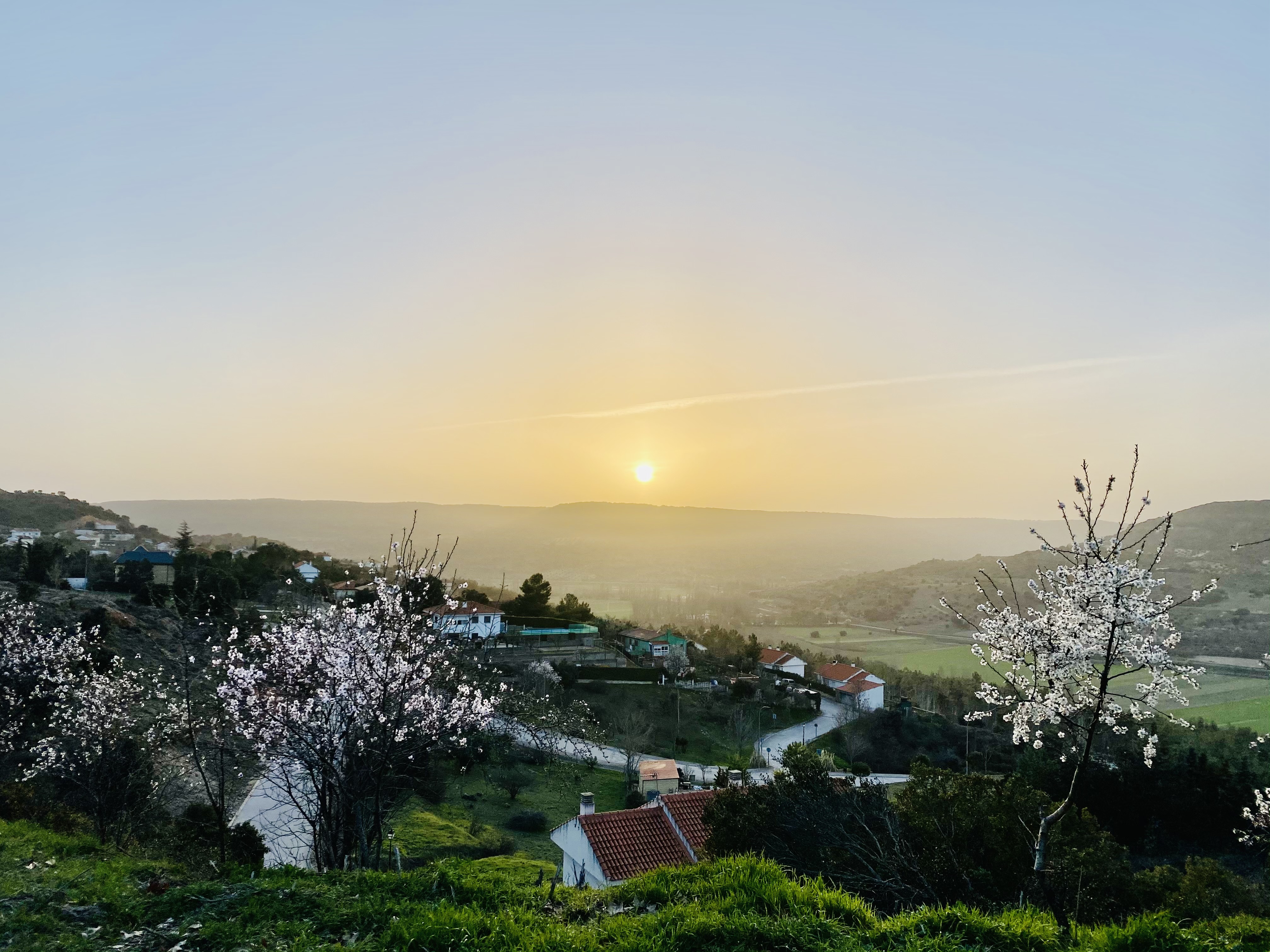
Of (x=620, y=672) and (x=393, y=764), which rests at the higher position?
(x=393, y=764)

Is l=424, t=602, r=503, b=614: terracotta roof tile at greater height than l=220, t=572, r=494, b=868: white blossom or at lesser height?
lesser

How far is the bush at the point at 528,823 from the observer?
79.4 ft

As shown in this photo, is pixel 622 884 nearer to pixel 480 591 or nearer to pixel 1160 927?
pixel 1160 927

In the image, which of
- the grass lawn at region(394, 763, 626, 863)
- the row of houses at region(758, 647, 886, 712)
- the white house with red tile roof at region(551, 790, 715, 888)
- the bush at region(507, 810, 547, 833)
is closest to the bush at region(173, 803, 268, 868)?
the grass lawn at region(394, 763, 626, 863)

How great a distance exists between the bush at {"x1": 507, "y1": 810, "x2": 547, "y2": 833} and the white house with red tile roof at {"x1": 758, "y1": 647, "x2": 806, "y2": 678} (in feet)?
103

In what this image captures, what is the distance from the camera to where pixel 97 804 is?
42.6 feet

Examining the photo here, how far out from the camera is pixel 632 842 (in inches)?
612

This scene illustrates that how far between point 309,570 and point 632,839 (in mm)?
47893

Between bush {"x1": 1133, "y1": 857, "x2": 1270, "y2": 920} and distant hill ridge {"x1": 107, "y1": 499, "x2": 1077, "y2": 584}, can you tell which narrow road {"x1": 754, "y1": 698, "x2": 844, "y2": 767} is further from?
distant hill ridge {"x1": 107, "y1": 499, "x2": 1077, "y2": 584}

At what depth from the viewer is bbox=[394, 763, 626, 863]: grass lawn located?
2122 centimetres

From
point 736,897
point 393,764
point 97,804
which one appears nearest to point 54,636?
point 97,804

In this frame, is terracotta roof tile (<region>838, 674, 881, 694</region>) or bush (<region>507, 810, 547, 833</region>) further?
terracotta roof tile (<region>838, 674, 881, 694</region>)

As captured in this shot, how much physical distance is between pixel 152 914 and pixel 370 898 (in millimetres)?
1826

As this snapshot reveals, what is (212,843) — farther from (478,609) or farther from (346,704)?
(478,609)
